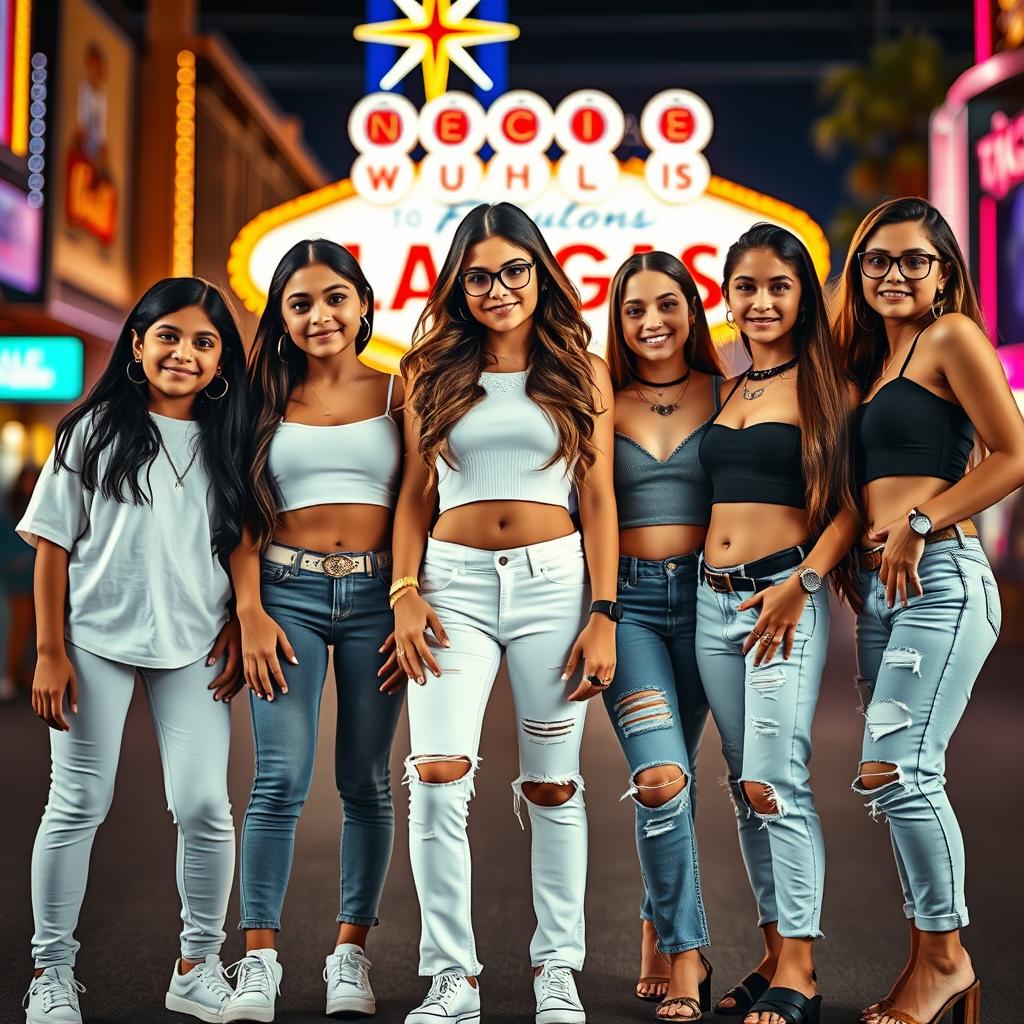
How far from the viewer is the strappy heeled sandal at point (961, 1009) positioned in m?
2.94

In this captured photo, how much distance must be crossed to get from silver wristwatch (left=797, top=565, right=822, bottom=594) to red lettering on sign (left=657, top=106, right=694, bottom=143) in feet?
25.7

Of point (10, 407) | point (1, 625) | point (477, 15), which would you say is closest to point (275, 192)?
point (10, 407)

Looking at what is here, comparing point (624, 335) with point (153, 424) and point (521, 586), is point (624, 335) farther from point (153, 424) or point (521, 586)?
point (153, 424)

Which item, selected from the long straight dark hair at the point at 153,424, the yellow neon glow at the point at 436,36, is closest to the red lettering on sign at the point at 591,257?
the yellow neon glow at the point at 436,36

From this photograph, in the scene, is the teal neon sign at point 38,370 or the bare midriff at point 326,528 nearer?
the bare midriff at point 326,528

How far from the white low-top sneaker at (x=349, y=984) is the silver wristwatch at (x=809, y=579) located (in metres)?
1.47

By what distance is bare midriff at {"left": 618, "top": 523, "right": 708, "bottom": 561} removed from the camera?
323cm

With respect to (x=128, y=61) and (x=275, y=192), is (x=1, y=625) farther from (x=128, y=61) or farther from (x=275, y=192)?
(x=275, y=192)

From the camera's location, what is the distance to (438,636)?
3025mm

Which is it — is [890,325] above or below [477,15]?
below

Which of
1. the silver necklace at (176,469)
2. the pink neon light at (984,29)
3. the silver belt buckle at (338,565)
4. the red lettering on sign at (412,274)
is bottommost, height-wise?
the silver belt buckle at (338,565)

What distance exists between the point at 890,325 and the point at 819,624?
0.79 metres

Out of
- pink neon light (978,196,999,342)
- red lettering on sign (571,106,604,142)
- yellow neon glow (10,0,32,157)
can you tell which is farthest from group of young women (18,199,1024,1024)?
pink neon light (978,196,999,342)

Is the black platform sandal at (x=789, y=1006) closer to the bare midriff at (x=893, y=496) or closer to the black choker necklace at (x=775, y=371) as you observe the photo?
the bare midriff at (x=893, y=496)
